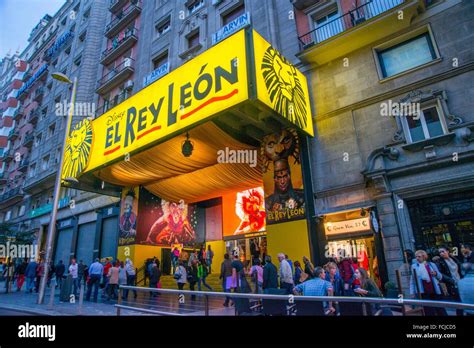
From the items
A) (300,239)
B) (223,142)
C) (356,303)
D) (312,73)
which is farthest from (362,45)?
(356,303)

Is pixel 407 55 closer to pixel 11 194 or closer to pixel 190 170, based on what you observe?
pixel 190 170

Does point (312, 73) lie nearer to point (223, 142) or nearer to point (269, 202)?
point (223, 142)

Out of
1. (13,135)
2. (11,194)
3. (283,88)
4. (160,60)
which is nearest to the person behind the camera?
(283,88)

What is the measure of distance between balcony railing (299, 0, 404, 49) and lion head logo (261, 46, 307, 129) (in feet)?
8.88

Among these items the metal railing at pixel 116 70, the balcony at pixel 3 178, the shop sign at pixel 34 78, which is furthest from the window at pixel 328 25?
the balcony at pixel 3 178

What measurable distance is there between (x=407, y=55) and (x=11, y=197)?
36.8 meters

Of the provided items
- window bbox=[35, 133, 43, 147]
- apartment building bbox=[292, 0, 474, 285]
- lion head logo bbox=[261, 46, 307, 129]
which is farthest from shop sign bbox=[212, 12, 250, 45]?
window bbox=[35, 133, 43, 147]

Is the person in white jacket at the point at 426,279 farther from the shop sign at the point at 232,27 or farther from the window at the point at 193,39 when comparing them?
the window at the point at 193,39

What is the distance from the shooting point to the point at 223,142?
1316 centimetres

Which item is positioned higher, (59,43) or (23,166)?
(59,43)

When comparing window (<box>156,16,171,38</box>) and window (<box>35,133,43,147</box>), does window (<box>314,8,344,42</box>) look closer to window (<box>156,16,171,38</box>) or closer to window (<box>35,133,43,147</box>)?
window (<box>156,16,171,38</box>)

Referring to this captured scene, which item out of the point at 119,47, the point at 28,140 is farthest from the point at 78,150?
the point at 28,140

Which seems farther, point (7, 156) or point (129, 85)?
point (7, 156)

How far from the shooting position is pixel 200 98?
34.6 ft
